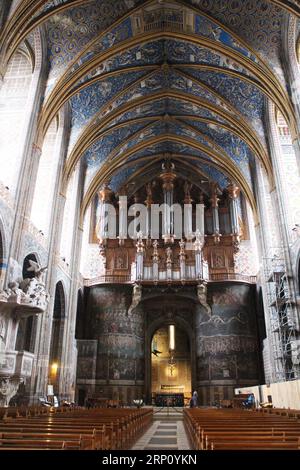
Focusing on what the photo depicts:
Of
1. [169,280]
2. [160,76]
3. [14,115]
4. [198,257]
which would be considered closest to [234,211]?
[198,257]

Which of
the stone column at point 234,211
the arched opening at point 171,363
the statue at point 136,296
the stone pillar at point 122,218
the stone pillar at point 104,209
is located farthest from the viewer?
the arched opening at point 171,363

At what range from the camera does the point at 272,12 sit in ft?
49.3

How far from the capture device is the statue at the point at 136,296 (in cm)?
2333

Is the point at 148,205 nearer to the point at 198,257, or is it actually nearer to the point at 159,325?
the point at 198,257

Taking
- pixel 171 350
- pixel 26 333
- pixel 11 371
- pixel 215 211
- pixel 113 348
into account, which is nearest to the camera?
pixel 11 371

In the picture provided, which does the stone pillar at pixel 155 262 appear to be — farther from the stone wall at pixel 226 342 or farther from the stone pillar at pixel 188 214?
the stone wall at pixel 226 342

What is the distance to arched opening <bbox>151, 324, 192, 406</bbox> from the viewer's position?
2908 cm

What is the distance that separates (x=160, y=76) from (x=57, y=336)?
15.2 metres

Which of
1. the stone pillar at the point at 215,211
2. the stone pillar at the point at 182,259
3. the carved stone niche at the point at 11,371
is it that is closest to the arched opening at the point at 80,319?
the stone pillar at the point at 182,259

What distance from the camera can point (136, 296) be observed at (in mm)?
23422

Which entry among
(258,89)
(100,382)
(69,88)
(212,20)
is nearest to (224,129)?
(258,89)

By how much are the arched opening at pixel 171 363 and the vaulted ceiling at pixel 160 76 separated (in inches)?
539

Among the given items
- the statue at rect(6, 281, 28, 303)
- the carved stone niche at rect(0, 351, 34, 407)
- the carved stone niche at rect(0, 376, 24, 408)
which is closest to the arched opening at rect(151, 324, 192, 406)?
the carved stone niche at rect(0, 351, 34, 407)
